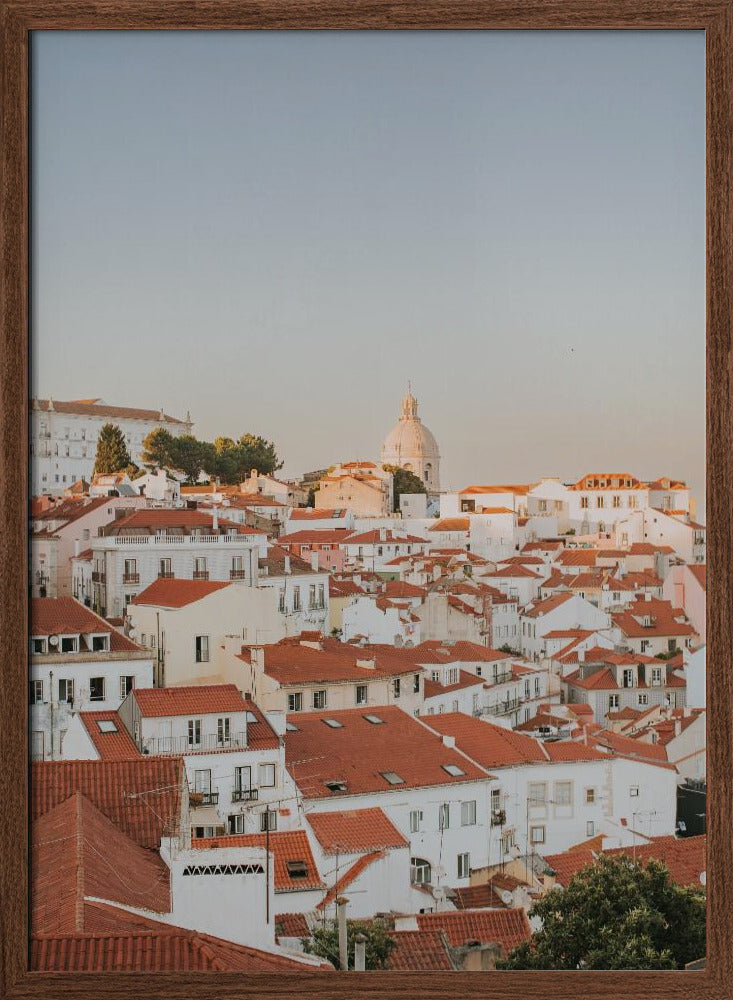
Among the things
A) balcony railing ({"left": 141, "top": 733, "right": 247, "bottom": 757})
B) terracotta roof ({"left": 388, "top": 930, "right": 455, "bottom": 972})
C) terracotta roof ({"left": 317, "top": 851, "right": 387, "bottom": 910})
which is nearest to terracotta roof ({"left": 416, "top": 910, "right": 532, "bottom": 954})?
terracotta roof ({"left": 388, "top": 930, "right": 455, "bottom": 972})

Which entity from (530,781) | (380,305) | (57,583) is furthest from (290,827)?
(380,305)

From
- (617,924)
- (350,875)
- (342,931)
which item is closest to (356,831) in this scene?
(350,875)

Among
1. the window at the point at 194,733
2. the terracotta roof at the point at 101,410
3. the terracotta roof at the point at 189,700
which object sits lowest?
the window at the point at 194,733

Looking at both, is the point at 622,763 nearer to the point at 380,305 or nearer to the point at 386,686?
the point at 386,686

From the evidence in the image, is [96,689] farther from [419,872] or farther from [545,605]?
[545,605]

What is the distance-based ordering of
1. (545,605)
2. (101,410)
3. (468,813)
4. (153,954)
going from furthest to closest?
(545,605) → (468,813) → (101,410) → (153,954)

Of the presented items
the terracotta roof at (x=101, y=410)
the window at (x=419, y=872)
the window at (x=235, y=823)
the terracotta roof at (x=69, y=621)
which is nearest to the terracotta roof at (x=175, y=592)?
the terracotta roof at (x=69, y=621)

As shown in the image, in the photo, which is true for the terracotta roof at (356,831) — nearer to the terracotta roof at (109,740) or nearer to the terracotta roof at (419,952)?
the terracotta roof at (419,952)
